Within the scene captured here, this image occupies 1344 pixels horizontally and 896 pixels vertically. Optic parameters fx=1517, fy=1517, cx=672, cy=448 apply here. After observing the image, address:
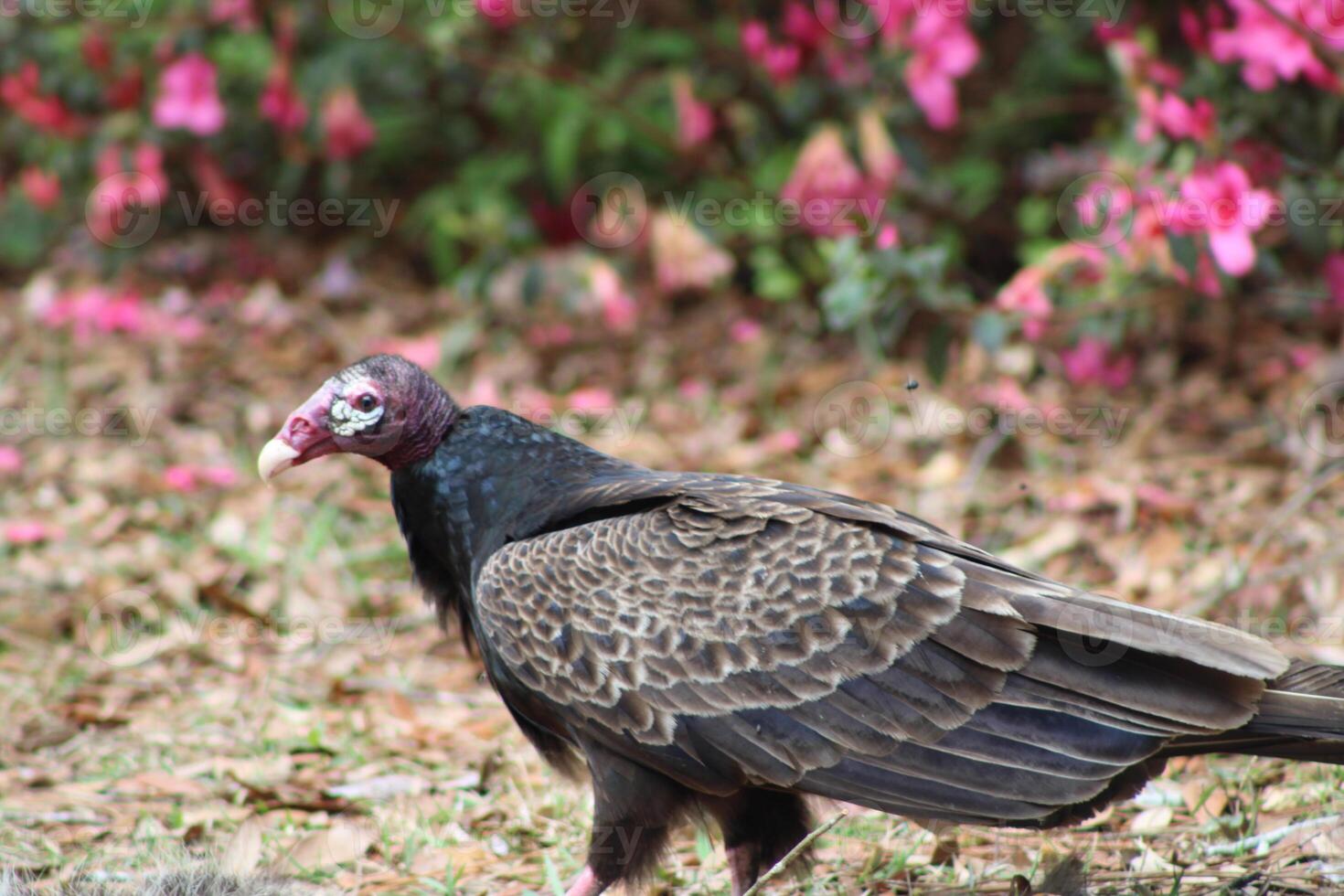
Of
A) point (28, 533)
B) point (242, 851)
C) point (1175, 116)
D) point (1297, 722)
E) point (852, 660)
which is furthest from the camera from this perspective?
point (28, 533)

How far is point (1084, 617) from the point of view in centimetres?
296

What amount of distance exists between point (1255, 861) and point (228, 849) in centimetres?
236

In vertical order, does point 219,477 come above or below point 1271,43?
below

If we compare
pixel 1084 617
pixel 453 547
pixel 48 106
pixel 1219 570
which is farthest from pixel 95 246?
pixel 1084 617

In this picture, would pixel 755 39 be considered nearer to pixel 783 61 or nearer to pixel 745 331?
pixel 783 61

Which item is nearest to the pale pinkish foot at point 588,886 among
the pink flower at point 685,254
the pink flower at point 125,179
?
the pink flower at point 685,254

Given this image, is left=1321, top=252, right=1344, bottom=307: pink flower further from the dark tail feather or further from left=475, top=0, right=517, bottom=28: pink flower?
left=475, top=0, right=517, bottom=28: pink flower

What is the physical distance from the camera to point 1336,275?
5.40 metres

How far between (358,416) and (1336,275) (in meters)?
3.64

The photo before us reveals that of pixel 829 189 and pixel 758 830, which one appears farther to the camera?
pixel 829 189

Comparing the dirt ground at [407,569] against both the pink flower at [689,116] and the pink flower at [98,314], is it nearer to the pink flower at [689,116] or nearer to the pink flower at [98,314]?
the pink flower at [98,314]

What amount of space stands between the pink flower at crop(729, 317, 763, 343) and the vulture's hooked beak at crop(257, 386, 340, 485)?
3895 mm

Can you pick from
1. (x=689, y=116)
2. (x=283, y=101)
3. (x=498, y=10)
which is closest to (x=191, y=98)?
(x=283, y=101)

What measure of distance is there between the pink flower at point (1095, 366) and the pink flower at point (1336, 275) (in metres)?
0.92
